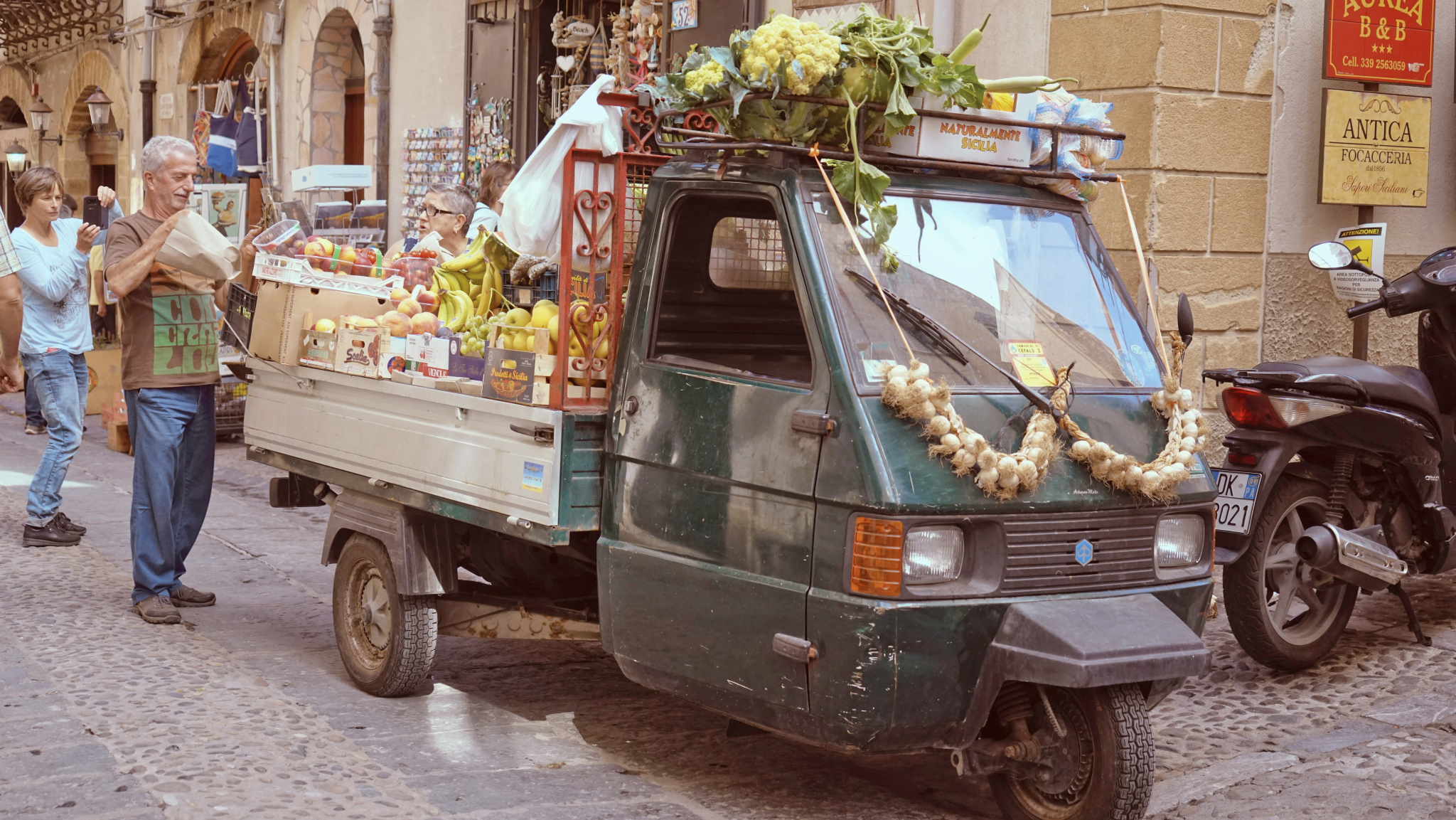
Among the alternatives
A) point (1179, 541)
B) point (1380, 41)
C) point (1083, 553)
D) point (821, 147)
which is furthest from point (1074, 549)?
point (1380, 41)

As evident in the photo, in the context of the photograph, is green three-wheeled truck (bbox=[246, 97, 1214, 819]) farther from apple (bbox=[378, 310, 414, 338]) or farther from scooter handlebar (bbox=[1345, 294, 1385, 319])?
scooter handlebar (bbox=[1345, 294, 1385, 319])

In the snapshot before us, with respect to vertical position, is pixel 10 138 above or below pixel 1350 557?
above

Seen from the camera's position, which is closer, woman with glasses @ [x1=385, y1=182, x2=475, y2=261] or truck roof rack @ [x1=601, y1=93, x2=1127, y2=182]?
truck roof rack @ [x1=601, y1=93, x2=1127, y2=182]

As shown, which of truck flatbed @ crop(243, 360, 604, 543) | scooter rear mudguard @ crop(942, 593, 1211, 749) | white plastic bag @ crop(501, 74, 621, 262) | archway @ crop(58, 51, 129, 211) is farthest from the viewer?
archway @ crop(58, 51, 129, 211)

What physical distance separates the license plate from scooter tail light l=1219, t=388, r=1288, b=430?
218 millimetres

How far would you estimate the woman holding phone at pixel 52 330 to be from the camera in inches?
323

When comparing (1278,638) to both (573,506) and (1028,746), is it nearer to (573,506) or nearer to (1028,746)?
(1028,746)

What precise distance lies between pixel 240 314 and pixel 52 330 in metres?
2.89

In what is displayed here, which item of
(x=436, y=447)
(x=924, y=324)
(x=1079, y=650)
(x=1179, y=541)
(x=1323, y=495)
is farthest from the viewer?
(x=1323, y=495)

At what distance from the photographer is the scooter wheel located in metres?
5.60

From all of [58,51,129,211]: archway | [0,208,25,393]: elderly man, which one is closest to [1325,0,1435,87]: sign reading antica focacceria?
[0,208,25,393]: elderly man

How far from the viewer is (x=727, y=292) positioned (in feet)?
15.5

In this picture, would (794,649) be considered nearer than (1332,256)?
Yes

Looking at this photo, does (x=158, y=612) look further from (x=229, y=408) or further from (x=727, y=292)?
(x=229, y=408)
